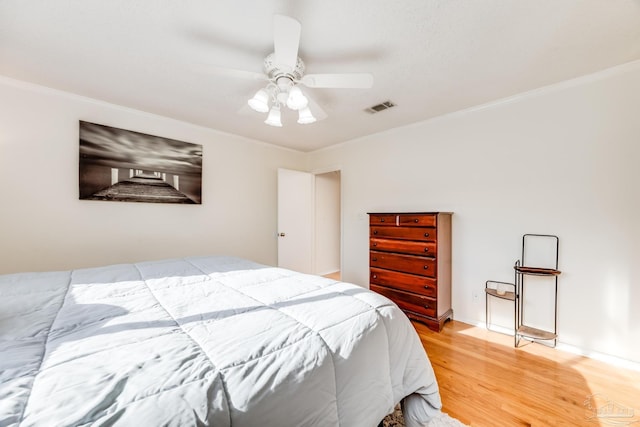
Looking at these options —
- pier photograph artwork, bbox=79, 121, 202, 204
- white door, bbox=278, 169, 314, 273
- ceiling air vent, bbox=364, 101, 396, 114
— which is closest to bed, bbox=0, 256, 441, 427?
pier photograph artwork, bbox=79, 121, 202, 204

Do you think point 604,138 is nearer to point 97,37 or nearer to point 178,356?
point 178,356

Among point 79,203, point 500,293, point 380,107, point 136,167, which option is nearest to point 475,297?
point 500,293

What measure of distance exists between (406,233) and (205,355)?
2415 mm

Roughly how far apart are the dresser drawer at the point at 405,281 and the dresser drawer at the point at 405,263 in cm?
5

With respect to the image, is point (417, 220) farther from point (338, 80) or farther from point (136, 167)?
point (136, 167)

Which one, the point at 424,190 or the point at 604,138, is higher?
the point at 604,138

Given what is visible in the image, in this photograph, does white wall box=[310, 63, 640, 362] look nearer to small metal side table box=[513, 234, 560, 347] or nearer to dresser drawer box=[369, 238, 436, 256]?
small metal side table box=[513, 234, 560, 347]

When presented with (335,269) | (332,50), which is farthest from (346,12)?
(335,269)

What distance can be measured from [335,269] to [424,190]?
2.82 m

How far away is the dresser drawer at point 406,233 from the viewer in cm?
266

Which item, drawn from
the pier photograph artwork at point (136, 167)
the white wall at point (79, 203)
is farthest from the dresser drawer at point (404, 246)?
the pier photograph artwork at point (136, 167)

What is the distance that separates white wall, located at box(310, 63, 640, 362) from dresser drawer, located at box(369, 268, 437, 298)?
0.49 m

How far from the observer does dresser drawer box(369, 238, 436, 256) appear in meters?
2.66

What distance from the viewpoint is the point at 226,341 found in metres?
0.89
